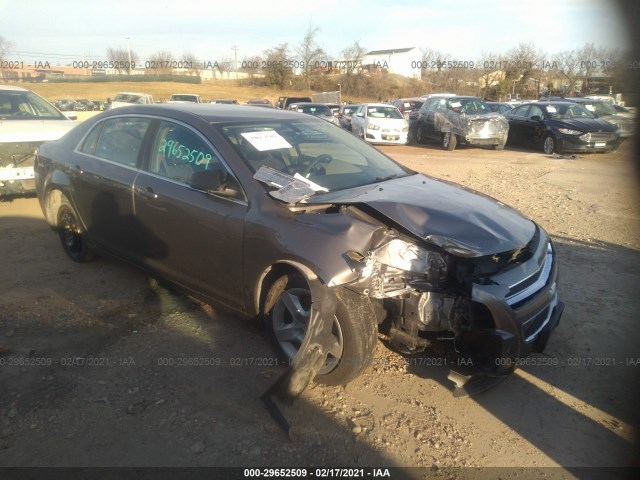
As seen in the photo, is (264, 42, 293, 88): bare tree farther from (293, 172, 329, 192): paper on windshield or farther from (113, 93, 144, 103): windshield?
(293, 172, 329, 192): paper on windshield

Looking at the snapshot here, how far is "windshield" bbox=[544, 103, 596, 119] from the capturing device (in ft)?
48.6

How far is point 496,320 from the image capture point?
2.79 meters

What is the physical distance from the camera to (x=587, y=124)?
14.0m

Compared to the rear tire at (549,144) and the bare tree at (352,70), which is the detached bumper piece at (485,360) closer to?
the rear tire at (549,144)

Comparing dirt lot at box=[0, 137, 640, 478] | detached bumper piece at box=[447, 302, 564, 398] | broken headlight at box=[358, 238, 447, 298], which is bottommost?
dirt lot at box=[0, 137, 640, 478]

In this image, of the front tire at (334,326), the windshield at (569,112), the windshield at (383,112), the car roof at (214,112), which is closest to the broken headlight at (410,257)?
the front tire at (334,326)

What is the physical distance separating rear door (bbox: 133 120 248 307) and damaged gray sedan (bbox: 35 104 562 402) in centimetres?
1

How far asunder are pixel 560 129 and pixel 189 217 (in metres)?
13.9

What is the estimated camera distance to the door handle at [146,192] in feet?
12.6

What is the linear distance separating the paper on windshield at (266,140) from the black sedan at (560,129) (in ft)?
42.3

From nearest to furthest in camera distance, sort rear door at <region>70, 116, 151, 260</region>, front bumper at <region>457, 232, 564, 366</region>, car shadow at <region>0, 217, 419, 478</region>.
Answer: car shadow at <region>0, 217, 419, 478</region>
front bumper at <region>457, 232, 564, 366</region>
rear door at <region>70, 116, 151, 260</region>

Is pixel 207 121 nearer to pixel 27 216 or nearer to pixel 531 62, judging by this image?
pixel 27 216

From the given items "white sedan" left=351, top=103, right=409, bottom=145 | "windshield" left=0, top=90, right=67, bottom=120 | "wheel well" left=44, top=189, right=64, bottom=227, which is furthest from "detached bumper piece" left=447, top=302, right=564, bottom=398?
"white sedan" left=351, top=103, right=409, bottom=145

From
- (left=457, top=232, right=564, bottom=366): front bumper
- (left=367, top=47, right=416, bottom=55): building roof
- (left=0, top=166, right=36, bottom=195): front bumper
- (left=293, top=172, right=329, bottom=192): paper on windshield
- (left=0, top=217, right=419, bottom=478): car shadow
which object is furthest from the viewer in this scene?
(left=367, top=47, right=416, bottom=55): building roof
